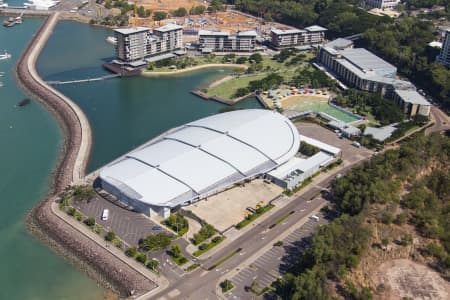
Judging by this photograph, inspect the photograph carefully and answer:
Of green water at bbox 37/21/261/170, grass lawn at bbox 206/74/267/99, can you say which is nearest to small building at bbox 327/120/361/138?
green water at bbox 37/21/261/170

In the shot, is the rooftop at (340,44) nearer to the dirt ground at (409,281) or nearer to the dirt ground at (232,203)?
the dirt ground at (232,203)

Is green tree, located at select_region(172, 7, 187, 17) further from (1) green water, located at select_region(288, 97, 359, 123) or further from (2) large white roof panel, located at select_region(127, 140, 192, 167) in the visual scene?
(2) large white roof panel, located at select_region(127, 140, 192, 167)

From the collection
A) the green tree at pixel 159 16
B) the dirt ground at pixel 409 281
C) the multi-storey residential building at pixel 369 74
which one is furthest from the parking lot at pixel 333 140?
the green tree at pixel 159 16

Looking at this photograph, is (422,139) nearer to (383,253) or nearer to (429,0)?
(383,253)

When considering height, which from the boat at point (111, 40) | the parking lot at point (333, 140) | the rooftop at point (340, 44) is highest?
the rooftop at point (340, 44)

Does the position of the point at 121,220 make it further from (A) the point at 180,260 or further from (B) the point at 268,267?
(B) the point at 268,267

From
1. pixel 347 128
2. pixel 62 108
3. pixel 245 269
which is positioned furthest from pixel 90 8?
pixel 245 269

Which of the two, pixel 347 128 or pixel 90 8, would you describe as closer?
pixel 347 128

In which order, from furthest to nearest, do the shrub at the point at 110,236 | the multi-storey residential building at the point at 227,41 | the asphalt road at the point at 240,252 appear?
1. the multi-storey residential building at the point at 227,41
2. the shrub at the point at 110,236
3. the asphalt road at the point at 240,252
